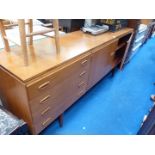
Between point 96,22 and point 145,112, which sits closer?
point 145,112

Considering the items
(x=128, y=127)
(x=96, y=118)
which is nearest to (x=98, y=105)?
(x=96, y=118)

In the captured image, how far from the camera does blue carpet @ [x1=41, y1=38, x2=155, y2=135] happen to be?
5.09 feet

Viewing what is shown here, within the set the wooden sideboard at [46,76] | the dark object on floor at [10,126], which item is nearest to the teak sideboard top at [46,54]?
the wooden sideboard at [46,76]

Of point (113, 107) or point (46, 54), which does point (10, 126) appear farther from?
point (113, 107)

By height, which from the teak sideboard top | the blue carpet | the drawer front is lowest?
the blue carpet

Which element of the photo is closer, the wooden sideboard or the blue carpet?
the wooden sideboard

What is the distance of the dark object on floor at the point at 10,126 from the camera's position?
95 centimetres

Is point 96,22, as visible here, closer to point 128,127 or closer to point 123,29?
point 123,29

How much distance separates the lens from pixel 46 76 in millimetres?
984

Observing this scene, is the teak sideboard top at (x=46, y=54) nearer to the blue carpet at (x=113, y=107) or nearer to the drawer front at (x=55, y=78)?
the drawer front at (x=55, y=78)

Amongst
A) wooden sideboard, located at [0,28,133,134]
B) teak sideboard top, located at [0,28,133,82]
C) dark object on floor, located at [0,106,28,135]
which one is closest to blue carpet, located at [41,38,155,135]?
wooden sideboard, located at [0,28,133,134]

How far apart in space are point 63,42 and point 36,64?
1.80ft

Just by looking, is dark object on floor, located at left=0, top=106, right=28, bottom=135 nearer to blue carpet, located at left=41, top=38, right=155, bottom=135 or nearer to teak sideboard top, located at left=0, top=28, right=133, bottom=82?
teak sideboard top, located at left=0, top=28, right=133, bottom=82
